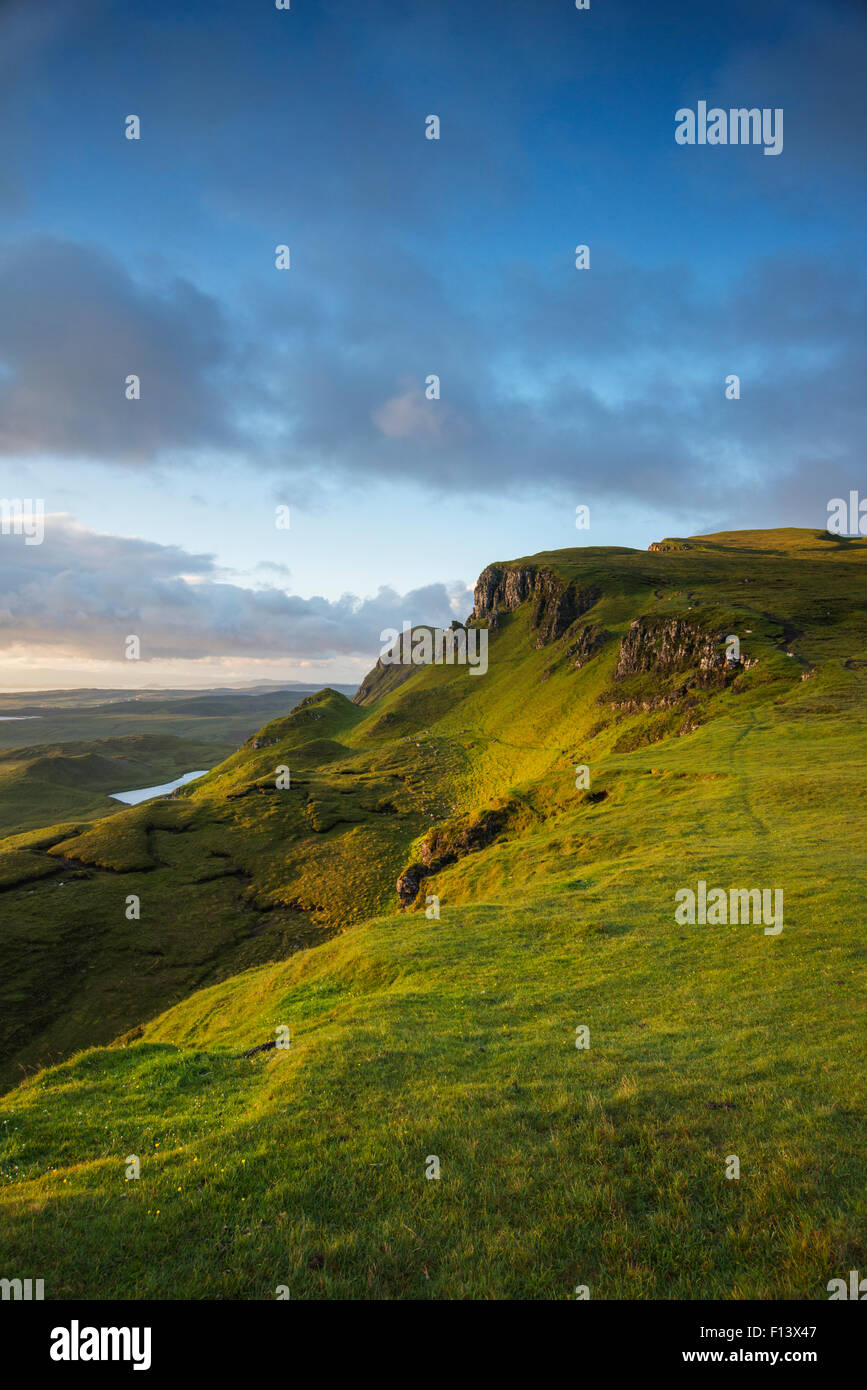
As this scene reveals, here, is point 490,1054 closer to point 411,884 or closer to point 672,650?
point 411,884

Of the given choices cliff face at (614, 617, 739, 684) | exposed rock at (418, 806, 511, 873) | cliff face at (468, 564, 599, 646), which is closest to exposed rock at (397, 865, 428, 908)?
exposed rock at (418, 806, 511, 873)

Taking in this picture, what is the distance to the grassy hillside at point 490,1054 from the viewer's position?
7660mm

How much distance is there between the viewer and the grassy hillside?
7.66m

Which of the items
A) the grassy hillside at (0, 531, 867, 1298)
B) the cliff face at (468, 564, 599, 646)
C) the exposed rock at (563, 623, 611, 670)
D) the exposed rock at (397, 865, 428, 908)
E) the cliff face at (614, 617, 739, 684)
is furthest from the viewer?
the cliff face at (468, 564, 599, 646)

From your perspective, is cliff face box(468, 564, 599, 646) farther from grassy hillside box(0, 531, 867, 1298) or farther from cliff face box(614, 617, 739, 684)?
grassy hillside box(0, 531, 867, 1298)

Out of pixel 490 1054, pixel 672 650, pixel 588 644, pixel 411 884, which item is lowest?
pixel 411 884

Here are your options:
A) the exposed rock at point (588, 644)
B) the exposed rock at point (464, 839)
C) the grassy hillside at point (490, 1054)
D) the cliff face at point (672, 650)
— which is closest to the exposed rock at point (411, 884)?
the exposed rock at point (464, 839)

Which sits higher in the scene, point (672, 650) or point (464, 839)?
point (672, 650)

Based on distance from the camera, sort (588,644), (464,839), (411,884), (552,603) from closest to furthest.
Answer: (411,884), (464,839), (588,644), (552,603)

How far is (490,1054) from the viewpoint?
15164 millimetres

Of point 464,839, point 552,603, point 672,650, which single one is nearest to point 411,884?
point 464,839

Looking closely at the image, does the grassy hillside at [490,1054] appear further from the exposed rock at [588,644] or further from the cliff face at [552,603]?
the cliff face at [552,603]
